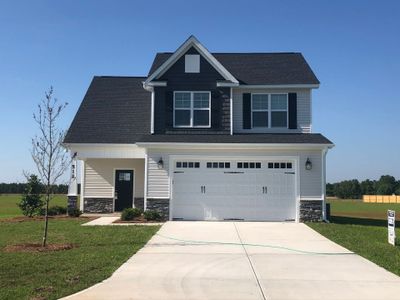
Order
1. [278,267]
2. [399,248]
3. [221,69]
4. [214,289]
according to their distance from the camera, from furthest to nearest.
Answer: [221,69]
[399,248]
[278,267]
[214,289]

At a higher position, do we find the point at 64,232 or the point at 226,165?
the point at 226,165

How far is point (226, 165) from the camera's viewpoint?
2038 centimetres

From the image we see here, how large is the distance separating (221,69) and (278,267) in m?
13.0

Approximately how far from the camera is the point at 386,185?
4230 inches

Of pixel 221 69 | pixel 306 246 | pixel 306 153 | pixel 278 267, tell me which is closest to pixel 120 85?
pixel 221 69

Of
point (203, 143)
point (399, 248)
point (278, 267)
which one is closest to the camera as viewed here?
point (278, 267)

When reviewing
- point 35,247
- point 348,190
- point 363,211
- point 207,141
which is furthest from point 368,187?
point 35,247

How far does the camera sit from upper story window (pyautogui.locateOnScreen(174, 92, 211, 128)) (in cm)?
2169

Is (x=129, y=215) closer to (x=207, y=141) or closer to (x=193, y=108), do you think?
(x=207, y=141)

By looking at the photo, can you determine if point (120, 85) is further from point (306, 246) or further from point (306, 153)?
point (306, 246)

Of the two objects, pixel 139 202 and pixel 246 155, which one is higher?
pixel 246 155

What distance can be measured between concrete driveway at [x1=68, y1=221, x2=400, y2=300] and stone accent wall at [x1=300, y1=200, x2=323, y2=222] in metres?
4.97

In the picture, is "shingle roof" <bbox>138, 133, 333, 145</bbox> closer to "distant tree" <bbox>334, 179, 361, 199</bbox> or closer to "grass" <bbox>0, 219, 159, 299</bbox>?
"grass" <bbox>0, 219, 159, 299</bbox>

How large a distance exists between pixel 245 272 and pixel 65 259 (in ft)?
13.3
